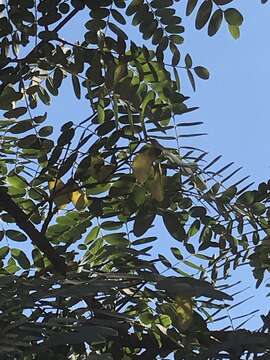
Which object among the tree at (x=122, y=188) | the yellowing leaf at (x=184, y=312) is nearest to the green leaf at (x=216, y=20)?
the tree at (x=122, y=188)

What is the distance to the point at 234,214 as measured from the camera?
1.40 m

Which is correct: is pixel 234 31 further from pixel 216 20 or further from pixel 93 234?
pixel 93 234

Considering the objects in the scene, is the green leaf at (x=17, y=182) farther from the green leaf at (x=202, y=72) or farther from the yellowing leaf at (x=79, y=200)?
the green leaf at (x=202, y=72)

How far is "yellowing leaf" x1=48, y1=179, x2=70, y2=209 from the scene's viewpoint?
54.0 inches

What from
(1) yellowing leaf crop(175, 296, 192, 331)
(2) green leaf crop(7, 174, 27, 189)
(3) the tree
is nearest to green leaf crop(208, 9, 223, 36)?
(3) the tree

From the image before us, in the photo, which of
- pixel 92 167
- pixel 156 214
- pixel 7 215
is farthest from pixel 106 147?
pixel 7 215

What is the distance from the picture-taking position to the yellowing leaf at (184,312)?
1175 millimetres

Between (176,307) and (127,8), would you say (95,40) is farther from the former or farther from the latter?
(176,307)

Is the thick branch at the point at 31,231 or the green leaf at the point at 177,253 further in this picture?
the green leaf at the point at 177,253

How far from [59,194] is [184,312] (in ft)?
1.11

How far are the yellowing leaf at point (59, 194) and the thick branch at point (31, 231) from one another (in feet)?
0.21

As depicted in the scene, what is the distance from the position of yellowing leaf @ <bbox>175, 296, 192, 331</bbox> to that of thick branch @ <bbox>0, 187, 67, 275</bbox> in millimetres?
226

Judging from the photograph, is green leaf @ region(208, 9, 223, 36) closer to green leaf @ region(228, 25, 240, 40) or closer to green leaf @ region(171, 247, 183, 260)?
green leaf @ region(228, 25, 240, 40)

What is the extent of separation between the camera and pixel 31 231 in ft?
4.49
